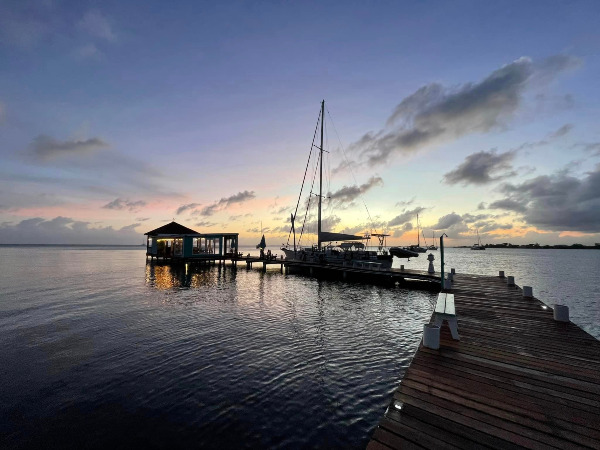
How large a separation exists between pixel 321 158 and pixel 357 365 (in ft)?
110

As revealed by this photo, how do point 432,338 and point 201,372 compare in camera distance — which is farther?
point 201,372

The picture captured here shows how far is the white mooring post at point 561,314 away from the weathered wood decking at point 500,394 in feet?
2.98

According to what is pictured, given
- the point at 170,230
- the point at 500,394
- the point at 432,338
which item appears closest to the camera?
the point at 500,394

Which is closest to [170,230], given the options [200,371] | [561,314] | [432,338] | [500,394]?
[200,371]

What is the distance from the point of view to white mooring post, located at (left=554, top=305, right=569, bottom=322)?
392 inches

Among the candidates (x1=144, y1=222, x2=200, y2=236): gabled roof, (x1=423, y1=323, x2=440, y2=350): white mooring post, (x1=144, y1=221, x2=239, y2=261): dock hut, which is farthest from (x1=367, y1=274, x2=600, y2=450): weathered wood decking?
(x1=144, y1=222, x2=200, y2=236): gabled roof

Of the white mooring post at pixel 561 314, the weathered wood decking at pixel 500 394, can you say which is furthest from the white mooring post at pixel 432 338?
the white mooring post at pixel 561 314

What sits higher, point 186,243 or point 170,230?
point 170,230

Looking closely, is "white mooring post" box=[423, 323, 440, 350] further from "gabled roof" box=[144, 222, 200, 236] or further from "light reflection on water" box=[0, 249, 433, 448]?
"gabled roof" box=[144, 222, 200, 236]

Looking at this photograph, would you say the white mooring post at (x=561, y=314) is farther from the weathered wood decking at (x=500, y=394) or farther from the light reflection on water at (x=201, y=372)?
the light reflection on water at (x=201, y=372)

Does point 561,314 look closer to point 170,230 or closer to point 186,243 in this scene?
point 186,243

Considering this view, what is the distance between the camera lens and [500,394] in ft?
17.1

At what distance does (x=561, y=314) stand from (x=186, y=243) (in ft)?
150

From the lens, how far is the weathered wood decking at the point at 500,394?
13.4 feet
